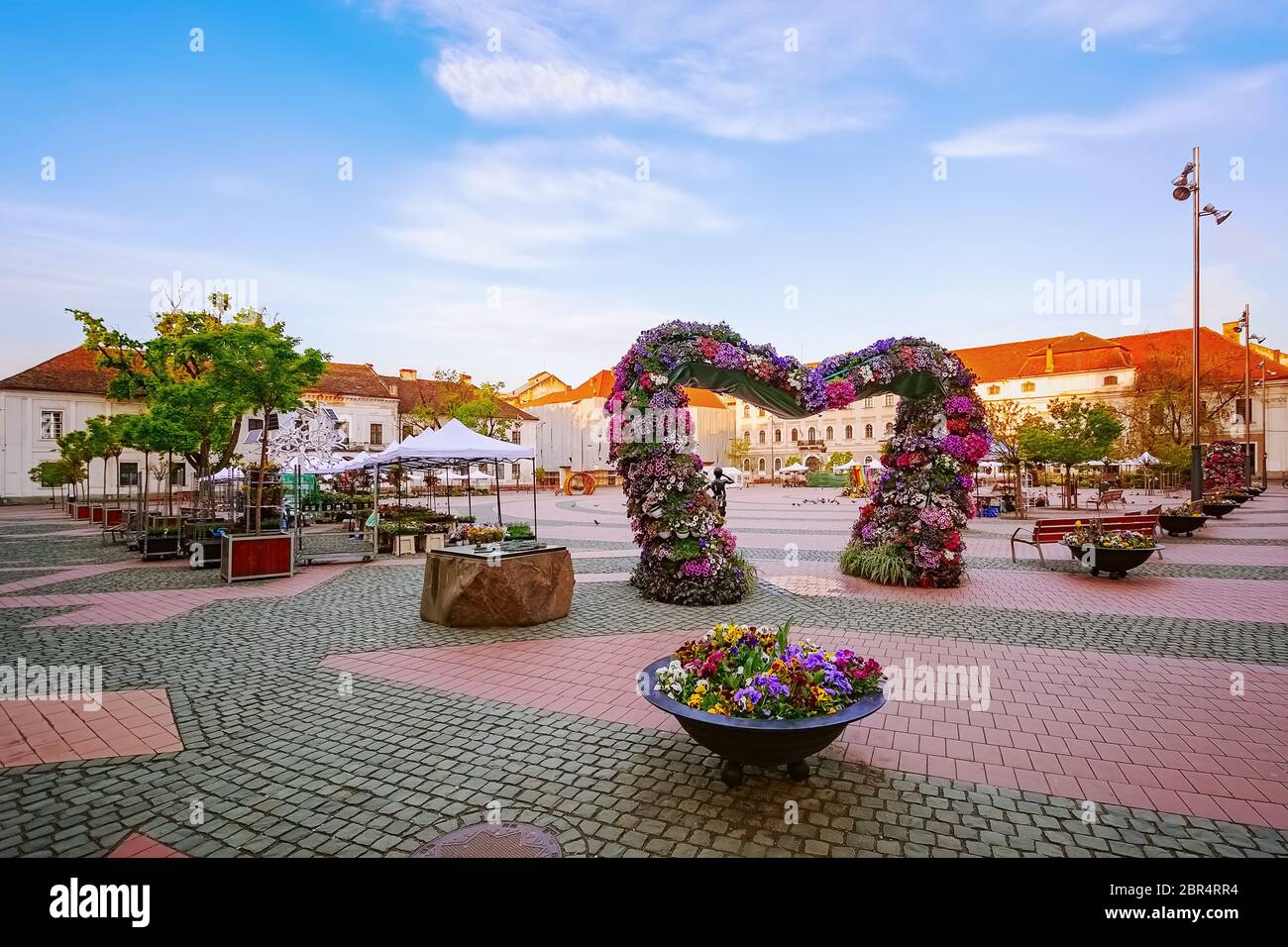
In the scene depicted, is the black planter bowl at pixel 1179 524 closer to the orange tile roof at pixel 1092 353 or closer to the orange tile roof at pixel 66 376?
the orange tile roof at pixel 1092 353

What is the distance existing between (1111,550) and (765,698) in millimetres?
10103

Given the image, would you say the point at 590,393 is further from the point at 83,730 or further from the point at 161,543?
the point at 83,730

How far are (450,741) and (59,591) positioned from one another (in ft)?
33.5

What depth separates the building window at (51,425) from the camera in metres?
39.7

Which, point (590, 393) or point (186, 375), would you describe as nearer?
point (186, 375)

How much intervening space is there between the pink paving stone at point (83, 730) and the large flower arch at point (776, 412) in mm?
6183

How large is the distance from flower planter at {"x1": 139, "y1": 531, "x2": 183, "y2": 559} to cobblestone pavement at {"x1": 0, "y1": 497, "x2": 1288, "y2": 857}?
18.2 feet

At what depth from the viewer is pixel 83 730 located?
4.85m

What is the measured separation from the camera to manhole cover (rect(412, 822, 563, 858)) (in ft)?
10.5

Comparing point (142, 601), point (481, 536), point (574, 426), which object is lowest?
point (142, 601)

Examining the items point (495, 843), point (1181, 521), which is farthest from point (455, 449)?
point (1181, 521)
